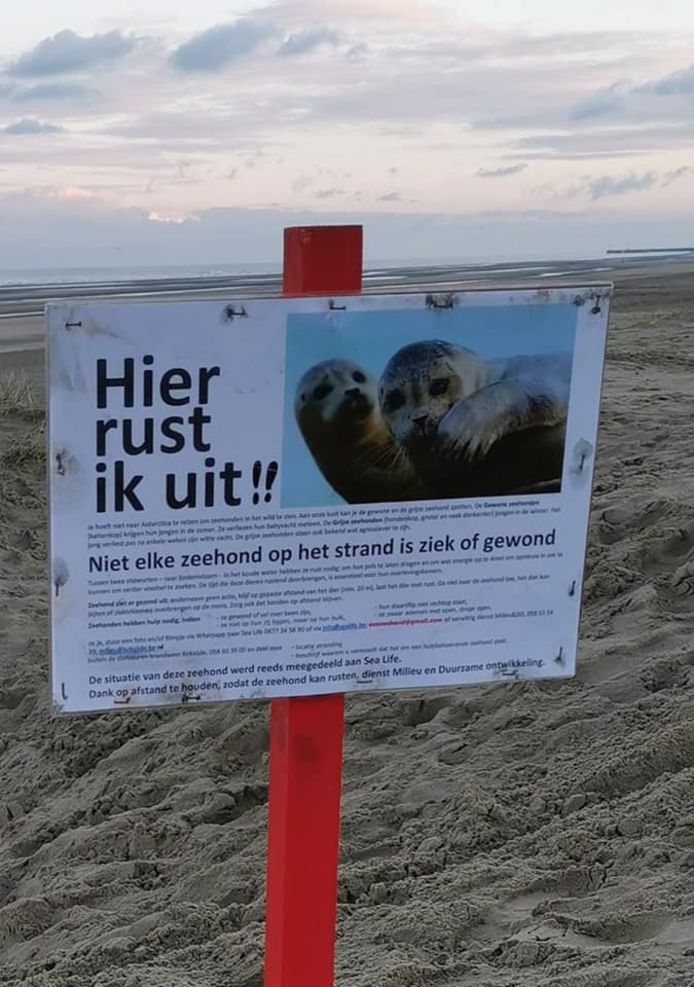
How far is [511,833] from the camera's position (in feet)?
12.1

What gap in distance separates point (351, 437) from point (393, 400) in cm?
11

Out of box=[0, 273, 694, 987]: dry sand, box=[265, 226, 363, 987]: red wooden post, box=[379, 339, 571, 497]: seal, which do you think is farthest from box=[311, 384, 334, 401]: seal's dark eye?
box=[0, 273, 694, 987]: dry sand

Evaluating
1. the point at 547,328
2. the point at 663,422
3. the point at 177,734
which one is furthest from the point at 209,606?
the point at 663,422

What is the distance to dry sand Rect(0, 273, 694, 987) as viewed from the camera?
3.13 metres

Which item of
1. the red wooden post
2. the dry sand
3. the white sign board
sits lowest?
the dry sand

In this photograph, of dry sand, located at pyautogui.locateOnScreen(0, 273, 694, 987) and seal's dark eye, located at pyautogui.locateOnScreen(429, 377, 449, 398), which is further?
dry sand, located at pyautogui.locateOnScreen(0, 273, 694, 987)

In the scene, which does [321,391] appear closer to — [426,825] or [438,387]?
[438,387]

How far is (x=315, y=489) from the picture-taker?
7.50ft

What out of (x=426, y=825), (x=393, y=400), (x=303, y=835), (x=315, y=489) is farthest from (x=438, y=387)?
(x=426, y=825)

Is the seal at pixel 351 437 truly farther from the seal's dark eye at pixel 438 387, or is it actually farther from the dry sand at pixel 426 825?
the dry sand at pixel 426 825

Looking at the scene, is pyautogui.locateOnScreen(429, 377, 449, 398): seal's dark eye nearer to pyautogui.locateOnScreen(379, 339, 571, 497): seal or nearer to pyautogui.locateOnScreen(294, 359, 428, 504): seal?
pyautogui.locateOnScreen(379, 339, 571, 497): seal

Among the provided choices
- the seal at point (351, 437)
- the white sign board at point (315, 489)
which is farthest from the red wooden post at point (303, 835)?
the seal at point (351, 437)

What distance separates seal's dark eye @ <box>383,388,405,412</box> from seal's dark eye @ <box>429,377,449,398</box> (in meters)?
0.06

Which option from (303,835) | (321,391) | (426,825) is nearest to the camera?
(321,391)
